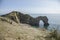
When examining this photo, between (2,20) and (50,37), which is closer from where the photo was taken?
(50,37)

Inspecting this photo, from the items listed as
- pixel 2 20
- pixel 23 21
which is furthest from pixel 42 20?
pixel 2 20

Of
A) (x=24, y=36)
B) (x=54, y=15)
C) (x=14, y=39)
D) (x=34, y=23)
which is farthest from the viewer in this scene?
(x=34, y=23)

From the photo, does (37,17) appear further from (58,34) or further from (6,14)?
(58,34)

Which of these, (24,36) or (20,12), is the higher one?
(20,12)

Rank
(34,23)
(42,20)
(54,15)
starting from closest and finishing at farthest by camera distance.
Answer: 1. (54,15)
2. (34,23)
3. (42,20)

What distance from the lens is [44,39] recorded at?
3430 mm

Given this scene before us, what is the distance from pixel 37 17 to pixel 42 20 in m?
0.30

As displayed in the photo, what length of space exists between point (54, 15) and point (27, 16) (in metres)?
1.35

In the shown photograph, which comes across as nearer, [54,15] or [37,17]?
[54,15]

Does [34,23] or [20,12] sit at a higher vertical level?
[20,12]

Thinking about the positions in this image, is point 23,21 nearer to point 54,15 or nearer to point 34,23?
point 34,23

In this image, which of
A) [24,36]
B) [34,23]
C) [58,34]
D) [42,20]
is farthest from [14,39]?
[42,20]

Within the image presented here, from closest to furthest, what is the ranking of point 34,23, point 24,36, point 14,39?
point 14,39, point 24,36, point 34,23

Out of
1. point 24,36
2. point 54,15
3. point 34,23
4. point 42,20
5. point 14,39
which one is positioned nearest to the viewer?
point 14,39
